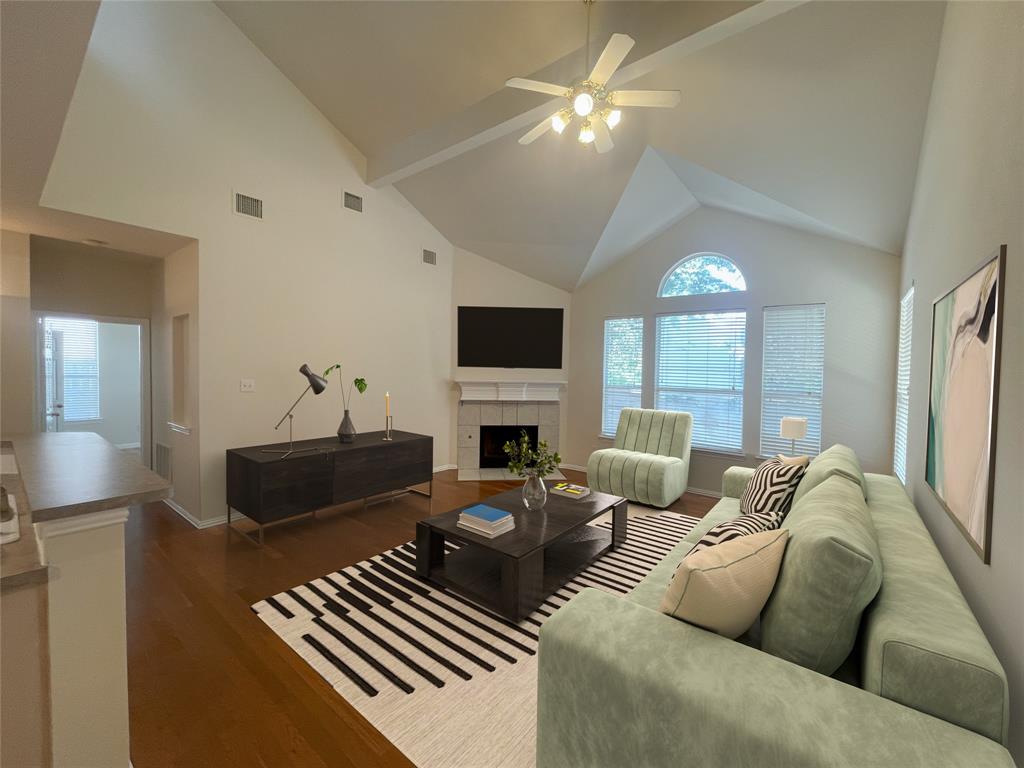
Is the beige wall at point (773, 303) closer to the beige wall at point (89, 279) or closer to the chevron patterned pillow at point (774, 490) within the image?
the chevron patterned pillow at point (774, 490)

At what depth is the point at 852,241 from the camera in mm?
4094

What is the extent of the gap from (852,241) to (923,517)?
9.72 feet

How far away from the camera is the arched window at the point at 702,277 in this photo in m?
4.91

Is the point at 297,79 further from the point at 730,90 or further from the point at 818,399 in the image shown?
the point at 818,399

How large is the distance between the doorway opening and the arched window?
616 centimetres

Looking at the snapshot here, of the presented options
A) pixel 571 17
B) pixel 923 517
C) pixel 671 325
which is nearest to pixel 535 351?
pixel 671 325

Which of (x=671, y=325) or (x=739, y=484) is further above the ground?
(x=671, y=325)

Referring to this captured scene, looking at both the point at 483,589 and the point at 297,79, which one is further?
the point at 297,79

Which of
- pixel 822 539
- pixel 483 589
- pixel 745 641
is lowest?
pixel 483 589

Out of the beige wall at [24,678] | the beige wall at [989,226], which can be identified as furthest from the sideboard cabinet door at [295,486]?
the beige wall at [989,226]

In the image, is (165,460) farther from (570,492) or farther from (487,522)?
(570,492)

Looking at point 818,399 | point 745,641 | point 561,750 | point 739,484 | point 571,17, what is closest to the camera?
point 561,750

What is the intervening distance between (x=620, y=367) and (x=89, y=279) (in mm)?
6038

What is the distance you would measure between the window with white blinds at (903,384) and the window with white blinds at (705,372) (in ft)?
4.35
